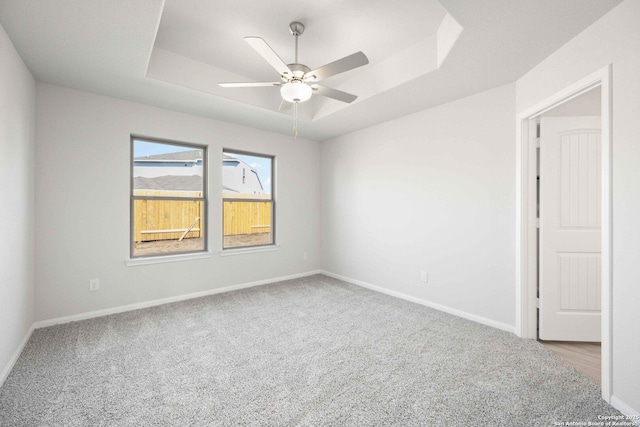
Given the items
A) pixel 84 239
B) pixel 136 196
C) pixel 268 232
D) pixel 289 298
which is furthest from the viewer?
pixel 268 232

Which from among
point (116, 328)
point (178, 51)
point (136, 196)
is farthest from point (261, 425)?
point (178, 51)

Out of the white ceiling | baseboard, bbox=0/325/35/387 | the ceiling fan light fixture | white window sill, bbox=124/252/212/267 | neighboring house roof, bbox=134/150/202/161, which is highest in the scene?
the white ceiling

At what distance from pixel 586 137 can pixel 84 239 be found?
515 centimetres

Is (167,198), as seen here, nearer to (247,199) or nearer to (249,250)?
(247,199)

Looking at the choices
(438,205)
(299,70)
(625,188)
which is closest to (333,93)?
(299,70)

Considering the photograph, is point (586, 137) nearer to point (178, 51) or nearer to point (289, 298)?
point (289, 298)

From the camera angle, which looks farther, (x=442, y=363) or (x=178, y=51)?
(x=178, y=51)

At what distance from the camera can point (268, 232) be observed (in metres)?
4.82

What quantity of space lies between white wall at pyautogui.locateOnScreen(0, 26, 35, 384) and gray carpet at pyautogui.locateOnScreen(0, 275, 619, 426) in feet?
0.98

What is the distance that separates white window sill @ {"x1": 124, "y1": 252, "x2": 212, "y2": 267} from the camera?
3.41 metres

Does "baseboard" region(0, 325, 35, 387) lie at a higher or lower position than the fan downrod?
lower

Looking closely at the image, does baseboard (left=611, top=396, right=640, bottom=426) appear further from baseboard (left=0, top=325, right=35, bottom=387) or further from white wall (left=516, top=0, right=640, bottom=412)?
baseboard (left=0, top=325, right=35, bottom=387)

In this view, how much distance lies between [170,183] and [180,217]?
0.48m

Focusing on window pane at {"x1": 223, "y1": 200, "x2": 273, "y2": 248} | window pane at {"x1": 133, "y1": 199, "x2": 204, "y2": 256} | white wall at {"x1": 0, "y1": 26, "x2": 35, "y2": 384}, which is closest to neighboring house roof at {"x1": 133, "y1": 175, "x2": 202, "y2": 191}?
window pane at {"x1": 133, "y1": 199, "x2": 204, "y2": 256}
